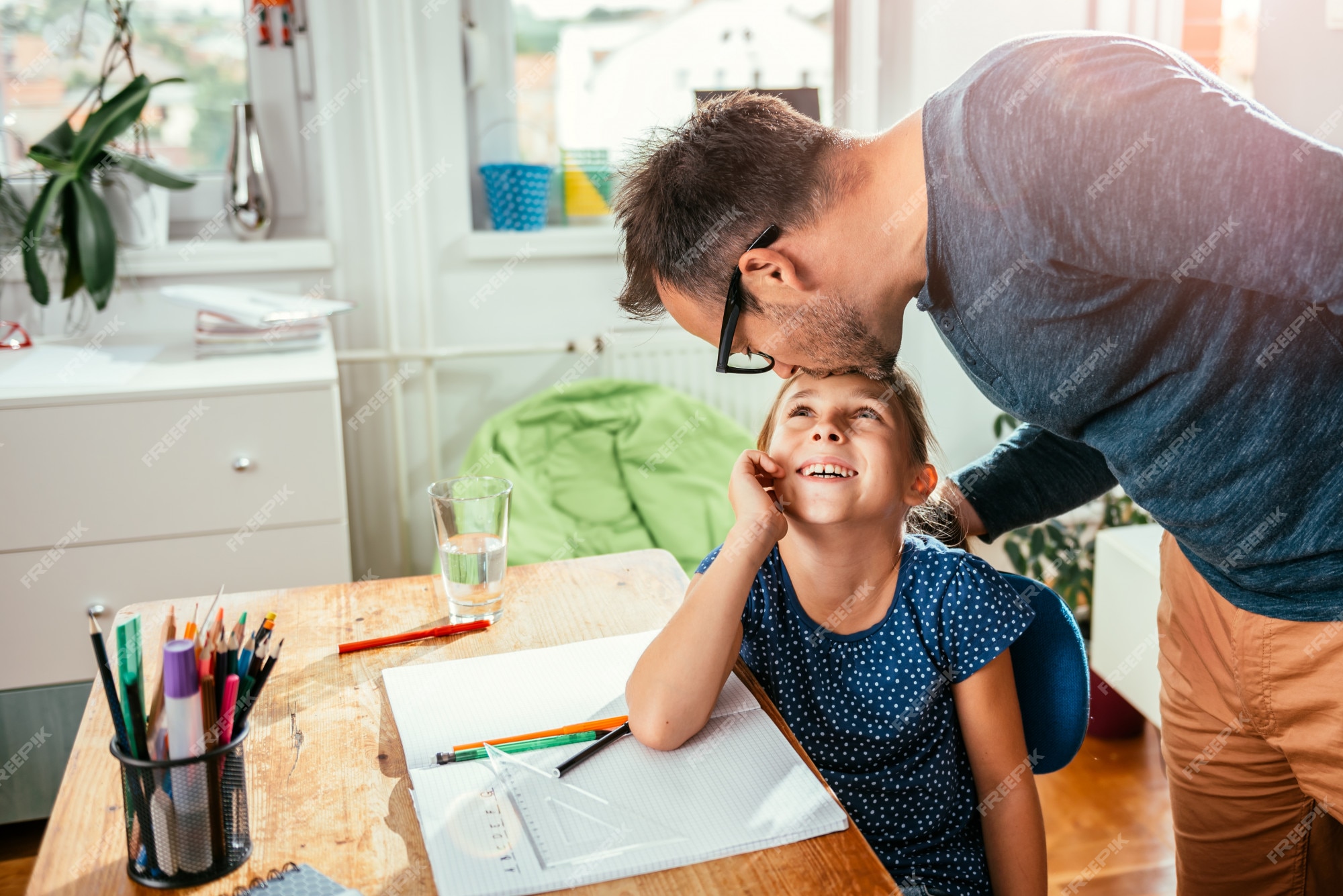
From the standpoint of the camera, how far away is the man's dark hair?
100 cm

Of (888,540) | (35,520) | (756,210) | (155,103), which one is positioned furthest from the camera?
(155,103)

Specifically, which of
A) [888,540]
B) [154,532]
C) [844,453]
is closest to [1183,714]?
[888,540]

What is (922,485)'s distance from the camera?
1.16 meters

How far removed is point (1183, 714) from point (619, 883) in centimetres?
81

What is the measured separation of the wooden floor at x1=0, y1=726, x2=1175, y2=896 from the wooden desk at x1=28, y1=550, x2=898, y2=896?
3.71ft

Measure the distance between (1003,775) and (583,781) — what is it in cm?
45

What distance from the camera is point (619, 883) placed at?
737 mm

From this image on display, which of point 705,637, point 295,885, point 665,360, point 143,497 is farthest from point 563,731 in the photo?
point 665,360

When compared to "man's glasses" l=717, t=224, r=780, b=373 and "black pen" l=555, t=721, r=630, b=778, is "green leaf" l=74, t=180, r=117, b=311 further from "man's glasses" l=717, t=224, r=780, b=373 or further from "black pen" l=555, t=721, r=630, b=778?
"black pen" l=555, t=721, r=630, b=778

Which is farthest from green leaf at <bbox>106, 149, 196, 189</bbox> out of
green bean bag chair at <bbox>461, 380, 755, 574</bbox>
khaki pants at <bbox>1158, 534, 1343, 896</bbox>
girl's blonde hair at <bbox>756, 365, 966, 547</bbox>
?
khaki pants at <bbox>1158, 534, 1343, 896</bbox>

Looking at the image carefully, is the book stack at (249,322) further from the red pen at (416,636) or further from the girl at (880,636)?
the girl at (880,636)

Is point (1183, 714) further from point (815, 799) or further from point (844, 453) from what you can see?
A: point (815, 799)

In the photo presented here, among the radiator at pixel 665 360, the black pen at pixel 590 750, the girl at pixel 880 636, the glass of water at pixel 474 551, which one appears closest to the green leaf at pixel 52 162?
the radiator at pixel 665 360

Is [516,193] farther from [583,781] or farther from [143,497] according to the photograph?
[583,781]
